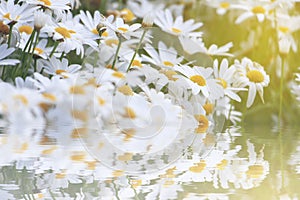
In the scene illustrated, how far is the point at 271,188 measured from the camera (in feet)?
2.45

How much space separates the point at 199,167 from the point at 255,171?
0.07m

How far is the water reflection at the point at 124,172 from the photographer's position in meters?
0.70

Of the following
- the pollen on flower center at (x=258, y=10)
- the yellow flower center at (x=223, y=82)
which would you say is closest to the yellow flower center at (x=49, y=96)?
the yellow flower center at (x=223, y=82)

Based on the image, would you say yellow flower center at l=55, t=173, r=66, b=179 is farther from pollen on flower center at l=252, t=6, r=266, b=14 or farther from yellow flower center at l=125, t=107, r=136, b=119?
pollen on flower center at l=252, t=6, r=266, b=14

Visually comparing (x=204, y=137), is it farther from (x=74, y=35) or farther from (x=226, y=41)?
(x=226, y=41)

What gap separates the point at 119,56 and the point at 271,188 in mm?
446

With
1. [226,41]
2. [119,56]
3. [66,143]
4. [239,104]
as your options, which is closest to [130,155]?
[66,143]

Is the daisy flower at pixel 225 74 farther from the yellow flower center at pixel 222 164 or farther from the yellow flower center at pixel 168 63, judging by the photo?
the yellow flower center at pixel 222 164

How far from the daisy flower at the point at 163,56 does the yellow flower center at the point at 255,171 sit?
325 mm

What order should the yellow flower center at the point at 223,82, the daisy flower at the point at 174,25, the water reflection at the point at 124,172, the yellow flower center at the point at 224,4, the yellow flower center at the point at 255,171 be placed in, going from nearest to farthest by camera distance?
the water reflection at the point at 124,172 < the yellow flower center at the point at 255,171 < the yellow flower center at the point at 223,82 < the daisy flower at the point at 174,25 < the yellow flower center at the point at 224,4

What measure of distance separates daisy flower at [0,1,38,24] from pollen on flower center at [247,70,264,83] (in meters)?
0.41

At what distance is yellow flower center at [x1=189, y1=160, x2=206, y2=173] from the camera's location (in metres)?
0.85

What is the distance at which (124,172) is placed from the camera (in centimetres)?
82

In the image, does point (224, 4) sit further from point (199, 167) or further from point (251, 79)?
point (199, 167)
